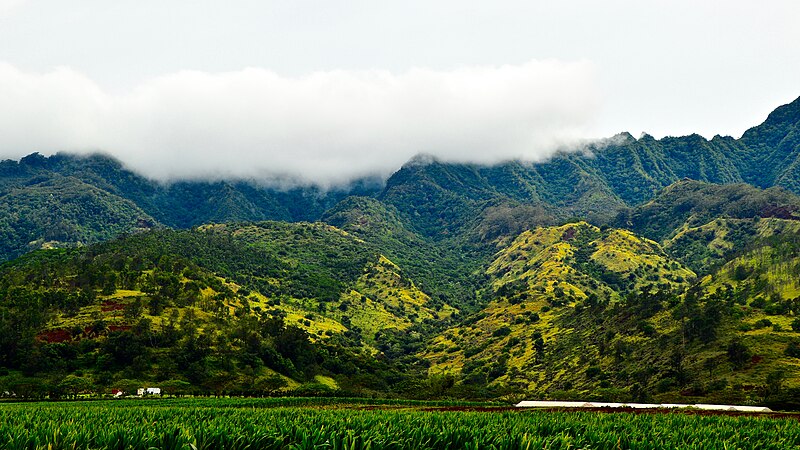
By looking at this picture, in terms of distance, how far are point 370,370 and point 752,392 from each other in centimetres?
11624

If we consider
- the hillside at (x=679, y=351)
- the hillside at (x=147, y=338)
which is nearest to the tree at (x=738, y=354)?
the hillside at (x=679, y=351)

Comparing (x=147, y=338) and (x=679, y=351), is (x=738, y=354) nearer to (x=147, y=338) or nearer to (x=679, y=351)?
(x=679, y=351)

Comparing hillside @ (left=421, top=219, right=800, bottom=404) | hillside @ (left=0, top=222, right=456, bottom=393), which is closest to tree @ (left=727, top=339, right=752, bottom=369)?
hillside @ (left=421, top=219, right=800, bottom=404)

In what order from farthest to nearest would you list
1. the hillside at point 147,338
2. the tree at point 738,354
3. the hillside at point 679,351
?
the hillside at point 147,338, the tree at point 738,354, the hillside at point 679,351

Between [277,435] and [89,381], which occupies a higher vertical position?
[277,435]

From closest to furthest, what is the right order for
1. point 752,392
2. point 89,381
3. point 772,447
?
point 772,447, point 752,392, point 89,381

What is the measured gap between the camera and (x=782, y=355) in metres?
→ 116

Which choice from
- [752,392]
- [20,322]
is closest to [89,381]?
[20,322]

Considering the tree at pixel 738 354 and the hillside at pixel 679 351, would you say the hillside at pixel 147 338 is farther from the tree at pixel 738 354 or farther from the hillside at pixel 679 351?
the tree at pixel 738 354

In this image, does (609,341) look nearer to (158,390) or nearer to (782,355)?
(782,355)

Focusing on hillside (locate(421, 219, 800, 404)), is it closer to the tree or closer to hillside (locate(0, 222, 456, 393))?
the tree

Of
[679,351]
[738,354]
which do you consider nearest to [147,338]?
[679,351]

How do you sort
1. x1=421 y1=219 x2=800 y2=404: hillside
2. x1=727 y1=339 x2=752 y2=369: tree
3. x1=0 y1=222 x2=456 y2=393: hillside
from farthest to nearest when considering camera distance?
x1=0 y1=222 x2=456 y2=393: hillside < x1=727 y1=339 x2=752 y2=369: tree < x1=421 y1=219 x2=800 y2=404: hillside

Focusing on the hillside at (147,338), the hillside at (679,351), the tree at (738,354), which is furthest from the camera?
the hillside at (147,338)
